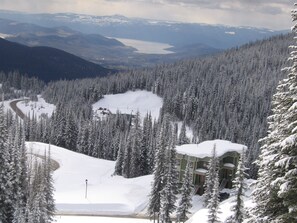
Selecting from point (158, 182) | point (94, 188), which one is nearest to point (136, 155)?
point (94, 188)

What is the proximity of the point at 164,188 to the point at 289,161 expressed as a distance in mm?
37289

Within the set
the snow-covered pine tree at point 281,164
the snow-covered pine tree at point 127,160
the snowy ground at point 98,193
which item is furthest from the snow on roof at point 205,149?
the snow-covered pine tree at point 281,164

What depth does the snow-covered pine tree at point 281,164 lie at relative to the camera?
41.7 feet

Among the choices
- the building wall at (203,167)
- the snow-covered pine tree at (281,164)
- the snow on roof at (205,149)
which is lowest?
the building wall at (203,167)

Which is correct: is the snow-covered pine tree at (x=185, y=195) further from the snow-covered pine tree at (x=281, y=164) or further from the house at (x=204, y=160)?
the snow-covered pine tree at (x=281, y=164)

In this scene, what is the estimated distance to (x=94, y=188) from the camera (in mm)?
80500

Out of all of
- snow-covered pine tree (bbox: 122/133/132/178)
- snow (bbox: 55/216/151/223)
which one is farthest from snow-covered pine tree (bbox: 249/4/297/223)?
snow-covered pine tree (bbox: 122/133/132/178)

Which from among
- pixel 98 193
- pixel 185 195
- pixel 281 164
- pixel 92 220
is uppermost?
pixel 281 164

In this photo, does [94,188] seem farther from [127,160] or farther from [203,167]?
[203,167]

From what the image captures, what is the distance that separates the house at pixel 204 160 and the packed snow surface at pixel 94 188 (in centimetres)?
895

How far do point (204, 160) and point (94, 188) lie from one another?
859 inches

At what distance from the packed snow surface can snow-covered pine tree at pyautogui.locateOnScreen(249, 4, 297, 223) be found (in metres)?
56.7

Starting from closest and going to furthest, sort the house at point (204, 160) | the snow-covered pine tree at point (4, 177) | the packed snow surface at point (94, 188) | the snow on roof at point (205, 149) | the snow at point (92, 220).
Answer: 1. the snow-covered pine tree at point (4, 177)
2. the snow at point (92, 220)
3. the packed snow surface at point (94, 188)
4. the house at point (204, 160)
5. the snow on roof at point (205, 149)

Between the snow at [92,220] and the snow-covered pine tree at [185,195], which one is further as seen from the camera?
the snow at [92,220]
